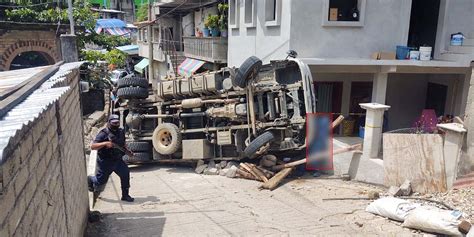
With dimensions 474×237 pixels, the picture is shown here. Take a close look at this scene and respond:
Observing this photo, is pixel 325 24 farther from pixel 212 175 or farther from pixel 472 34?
pixel 212 175

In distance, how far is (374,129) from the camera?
8.40 m

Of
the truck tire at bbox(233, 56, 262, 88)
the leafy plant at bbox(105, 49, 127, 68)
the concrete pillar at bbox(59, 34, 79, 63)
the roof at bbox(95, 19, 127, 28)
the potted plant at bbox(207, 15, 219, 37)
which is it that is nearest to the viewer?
the concrete pillar at bbox(59, 34, 79, 63)

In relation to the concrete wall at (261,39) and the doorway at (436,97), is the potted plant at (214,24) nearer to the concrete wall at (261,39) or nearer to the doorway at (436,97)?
the concrete wall at (261,39)

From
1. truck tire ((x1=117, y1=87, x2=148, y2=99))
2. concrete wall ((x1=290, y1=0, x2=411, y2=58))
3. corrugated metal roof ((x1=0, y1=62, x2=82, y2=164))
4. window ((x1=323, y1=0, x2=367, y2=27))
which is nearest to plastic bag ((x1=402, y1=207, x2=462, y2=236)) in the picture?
corrugated metal roof ((x1=0, y1=62, x2=82, y2=164))

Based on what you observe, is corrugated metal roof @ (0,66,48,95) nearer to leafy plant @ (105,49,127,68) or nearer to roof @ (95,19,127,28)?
leafy plant @ (105,49,127,68)

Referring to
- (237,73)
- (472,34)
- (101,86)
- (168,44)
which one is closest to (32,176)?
(237,73)

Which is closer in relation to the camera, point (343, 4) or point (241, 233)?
point (241, 233)

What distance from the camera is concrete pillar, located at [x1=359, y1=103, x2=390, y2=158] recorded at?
8383mm

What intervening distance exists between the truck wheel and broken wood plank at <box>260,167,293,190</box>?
8.70 feet

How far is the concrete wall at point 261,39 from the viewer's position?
1106 centimetres

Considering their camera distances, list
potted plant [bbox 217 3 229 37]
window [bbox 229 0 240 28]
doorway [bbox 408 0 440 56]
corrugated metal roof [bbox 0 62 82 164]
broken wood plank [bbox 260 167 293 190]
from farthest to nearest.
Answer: potted plant [bbox 217 3 229 37] < window [bbox 229 0 240 28] < doorway [bbox 408 0 440 56] < broken wood plank [bbox 260 167 293 190] < corrugated metal roof [bbox 0 62 82 164]

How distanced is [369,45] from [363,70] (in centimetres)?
76

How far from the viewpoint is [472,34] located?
1125 cm

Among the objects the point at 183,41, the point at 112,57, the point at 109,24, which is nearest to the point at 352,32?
the point at 112,57
